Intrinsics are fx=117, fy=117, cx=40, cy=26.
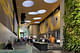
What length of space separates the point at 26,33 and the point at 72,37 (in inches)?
1770

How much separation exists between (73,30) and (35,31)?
30.4m

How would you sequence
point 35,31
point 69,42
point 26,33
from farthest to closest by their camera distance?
point 26,33
point 35,31
point 69,42

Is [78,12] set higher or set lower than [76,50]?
higher

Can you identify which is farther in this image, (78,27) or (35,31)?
(35,31)

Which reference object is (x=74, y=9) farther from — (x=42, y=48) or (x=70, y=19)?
(x=42, y=48)

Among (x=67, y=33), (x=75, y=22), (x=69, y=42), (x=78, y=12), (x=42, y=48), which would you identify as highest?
(x=78, y=12)

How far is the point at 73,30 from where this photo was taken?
555 cm

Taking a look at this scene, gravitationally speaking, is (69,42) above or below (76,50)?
above

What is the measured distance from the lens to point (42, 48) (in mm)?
9375

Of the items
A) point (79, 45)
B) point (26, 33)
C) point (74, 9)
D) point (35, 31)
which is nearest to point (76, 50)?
point (79, 45)

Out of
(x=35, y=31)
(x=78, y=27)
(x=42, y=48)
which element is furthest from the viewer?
(x=35, y=31)

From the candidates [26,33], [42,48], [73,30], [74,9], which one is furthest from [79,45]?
[26,33]

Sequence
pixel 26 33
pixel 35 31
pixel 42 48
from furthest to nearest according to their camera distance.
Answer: pixel 26 33, pixel 35 31, pixel 42 48

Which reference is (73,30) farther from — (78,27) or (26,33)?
(26,33)
